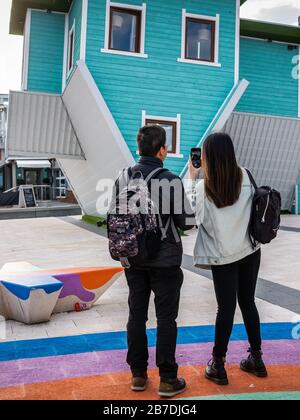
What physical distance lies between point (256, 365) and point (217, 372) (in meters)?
0.36

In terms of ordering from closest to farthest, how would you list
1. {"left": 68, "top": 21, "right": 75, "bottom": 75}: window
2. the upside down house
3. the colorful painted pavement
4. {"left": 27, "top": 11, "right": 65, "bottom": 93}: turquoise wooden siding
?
the colorful painted pavement < the upside down house < {"left": 68, "top": 21, "right": 75, "bottom": 75}: window < {"left": 27, "top": 11, "right": 65, "bottom": 93}: turquoise wooden siding

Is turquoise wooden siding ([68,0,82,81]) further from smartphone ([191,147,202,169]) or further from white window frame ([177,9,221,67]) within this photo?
smartphone ([191,147,202,169])

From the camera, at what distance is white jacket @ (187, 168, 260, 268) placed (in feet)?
10.3

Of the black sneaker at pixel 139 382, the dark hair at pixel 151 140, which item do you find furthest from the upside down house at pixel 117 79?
the black sneaker at pixel 139 382

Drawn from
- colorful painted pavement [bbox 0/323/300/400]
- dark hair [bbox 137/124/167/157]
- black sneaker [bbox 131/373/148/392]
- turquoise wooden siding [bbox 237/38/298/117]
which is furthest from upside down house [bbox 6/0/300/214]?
black sneaker [bbox 131/373/148/392]

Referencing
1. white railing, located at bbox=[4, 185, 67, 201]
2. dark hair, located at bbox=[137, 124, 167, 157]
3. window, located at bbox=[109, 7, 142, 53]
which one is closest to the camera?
dark hair, located at bbox=[137, 124, 167, 157]

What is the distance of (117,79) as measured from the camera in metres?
13.7

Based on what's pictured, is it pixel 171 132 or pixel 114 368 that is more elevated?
pixel 171 132

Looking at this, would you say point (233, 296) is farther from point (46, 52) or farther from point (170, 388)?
point (46, 52)

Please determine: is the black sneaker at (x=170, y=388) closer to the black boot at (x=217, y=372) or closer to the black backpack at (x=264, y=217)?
the black boot at (x=217, y=372)

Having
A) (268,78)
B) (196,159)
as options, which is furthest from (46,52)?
(196,159)

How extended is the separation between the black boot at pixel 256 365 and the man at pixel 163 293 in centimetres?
64

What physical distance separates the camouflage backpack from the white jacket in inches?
14.4

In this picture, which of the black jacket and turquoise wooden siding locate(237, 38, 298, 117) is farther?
turquoise wooden siding locate(237, 38, 298, 117)
